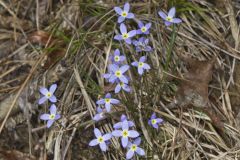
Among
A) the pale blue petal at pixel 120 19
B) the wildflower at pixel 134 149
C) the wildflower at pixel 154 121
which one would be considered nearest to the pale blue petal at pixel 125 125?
the wildflower at pixel 134 149

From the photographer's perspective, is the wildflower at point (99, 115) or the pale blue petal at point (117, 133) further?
the wildflower at point (99, 115)

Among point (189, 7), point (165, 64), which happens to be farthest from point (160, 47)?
point (189, 7)

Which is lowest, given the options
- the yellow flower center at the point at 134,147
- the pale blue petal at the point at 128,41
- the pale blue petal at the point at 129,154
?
the pale blue petal at the point at 129,154

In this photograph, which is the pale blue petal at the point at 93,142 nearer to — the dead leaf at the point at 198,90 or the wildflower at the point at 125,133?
the wildflower at the point at 125,133

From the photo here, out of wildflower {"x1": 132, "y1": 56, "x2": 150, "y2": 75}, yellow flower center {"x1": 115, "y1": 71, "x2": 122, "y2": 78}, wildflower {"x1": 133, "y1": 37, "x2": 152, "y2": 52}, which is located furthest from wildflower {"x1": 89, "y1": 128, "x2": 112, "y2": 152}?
wildflower {"x1": 133, "y1": 37, "x2": 152, "y2": 52}

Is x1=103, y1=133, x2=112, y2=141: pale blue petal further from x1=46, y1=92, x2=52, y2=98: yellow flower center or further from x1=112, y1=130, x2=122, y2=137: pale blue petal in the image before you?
x1=46, y1=92, x2=52, y2=98: yellow flower center

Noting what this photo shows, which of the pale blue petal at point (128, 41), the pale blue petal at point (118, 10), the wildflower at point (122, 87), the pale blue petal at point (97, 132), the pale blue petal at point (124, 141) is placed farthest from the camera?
the pale blue petal at point (118, 10)

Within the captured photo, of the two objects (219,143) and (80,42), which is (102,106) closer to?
(80,42)
